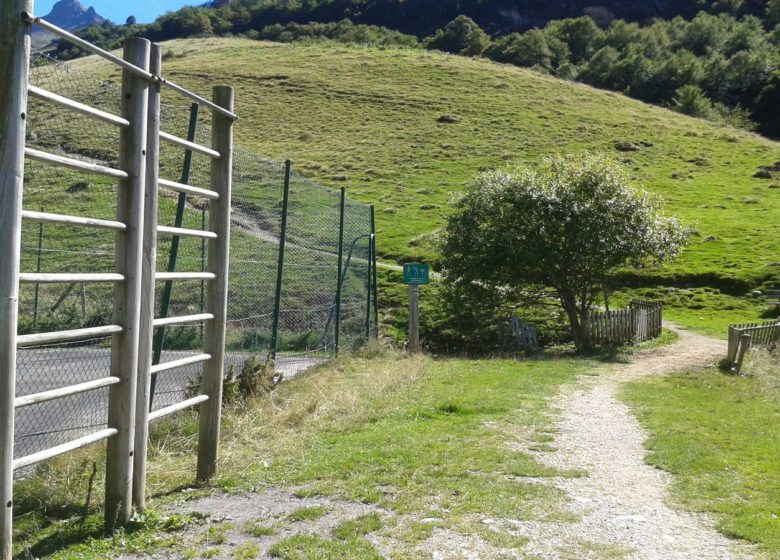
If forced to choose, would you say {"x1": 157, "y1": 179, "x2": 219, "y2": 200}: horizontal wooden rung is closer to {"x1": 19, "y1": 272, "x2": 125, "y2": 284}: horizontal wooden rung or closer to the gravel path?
{"x1": 19, "y1": 272, "x2": 125, "y2": 284}: horizontal wooden rung

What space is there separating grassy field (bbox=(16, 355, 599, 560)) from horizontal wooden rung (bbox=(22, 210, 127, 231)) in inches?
75.8

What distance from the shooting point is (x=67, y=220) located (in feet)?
13.9

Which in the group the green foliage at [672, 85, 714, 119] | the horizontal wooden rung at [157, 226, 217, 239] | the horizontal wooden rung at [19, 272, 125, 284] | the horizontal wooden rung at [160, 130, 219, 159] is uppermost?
the green foliage at [672, 85, 714, 119]

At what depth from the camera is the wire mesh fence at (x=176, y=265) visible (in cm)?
727

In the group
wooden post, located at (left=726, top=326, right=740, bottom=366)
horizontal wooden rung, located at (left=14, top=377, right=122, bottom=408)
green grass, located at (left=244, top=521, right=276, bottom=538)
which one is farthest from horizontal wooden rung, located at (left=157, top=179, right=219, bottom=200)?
wooden post, located at (left=726, top=326, right=740, bottom=366)

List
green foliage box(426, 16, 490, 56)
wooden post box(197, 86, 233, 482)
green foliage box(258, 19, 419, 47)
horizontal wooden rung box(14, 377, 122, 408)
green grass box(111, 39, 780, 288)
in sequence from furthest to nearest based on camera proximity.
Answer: green foliage box(258, 19, 419, 47) → green foliage box(426, 16, 490, 56) → green grass box(111, 39, 780, 288) → wooden post box(197, 86, 233, 482) → horizontal wooden rung box(14, 377, 122, 408)

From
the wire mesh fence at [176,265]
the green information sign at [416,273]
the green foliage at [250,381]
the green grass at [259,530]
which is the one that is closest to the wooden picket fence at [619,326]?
the green information sign at [416,273]

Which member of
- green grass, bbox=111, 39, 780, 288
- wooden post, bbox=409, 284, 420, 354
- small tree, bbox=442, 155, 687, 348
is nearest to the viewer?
wooden post, bbox=409, 284, 420, 354

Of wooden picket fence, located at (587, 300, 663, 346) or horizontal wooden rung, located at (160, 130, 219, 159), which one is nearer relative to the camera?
horizontal wooden rung, located at (160, 130, 219, 159)

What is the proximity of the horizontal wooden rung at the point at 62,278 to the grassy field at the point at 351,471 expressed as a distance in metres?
1.61

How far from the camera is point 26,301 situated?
13656mm

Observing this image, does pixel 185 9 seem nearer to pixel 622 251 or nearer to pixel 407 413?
pixel 622 251

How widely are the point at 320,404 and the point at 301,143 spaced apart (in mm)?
51710

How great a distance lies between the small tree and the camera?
2264 cm
